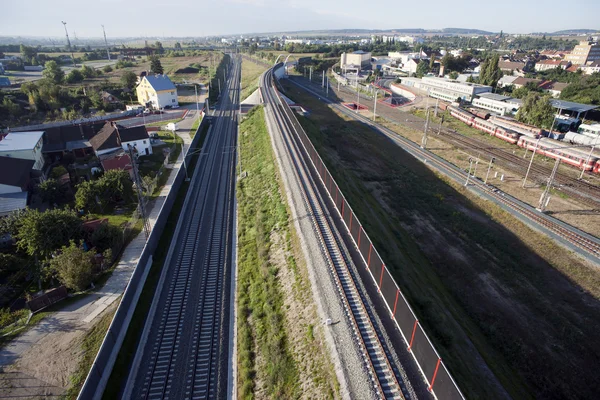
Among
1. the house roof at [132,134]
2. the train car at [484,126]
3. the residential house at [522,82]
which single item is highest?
the residential house at [522,82]

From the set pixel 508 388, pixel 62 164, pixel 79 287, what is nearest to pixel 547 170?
pixel 508 388

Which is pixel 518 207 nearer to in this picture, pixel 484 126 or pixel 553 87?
pixel 484 126

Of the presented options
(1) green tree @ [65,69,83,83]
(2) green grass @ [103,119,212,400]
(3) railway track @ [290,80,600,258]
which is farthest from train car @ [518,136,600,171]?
(1) green tree @ [65,69,83,83]

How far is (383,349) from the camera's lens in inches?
617

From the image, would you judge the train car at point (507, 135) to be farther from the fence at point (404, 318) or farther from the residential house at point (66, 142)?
the residential house at point (66, 142)

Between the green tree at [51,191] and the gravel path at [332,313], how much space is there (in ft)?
87.1

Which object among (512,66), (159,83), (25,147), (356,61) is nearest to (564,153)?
(25,147)

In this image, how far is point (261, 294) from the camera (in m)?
22.4

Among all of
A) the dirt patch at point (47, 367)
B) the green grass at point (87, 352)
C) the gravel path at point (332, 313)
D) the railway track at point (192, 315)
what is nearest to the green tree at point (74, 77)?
the railway track at point (192, 315)

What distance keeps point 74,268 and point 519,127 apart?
74.9m

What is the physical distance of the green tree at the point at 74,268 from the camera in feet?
75.1

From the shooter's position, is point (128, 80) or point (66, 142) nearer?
point (66, 142)

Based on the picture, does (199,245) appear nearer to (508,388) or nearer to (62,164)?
(508,388)

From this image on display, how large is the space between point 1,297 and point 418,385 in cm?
2855
